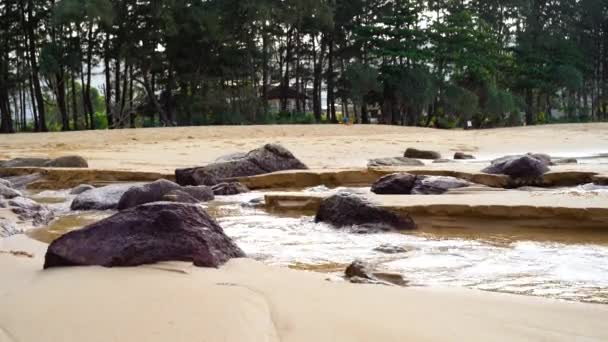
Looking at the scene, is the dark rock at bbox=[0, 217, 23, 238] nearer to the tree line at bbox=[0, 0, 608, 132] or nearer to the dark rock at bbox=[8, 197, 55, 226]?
the dark rock at bbox=[8, 197, 55, 226]

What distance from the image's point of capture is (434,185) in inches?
251

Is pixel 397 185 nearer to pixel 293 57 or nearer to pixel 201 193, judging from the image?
pixel 201 193

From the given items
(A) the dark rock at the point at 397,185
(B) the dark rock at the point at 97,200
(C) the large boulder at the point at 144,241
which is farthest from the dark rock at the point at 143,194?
(C) the large boulder at the point at 144,241

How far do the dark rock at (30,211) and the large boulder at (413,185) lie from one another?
3.04m

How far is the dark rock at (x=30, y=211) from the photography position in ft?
18.2

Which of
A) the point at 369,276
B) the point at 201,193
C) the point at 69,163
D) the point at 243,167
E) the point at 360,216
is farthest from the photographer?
the point at 69,163

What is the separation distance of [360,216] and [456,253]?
1.12m

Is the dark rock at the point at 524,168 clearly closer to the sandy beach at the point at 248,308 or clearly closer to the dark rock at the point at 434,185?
the dark rock at the point at 434,185

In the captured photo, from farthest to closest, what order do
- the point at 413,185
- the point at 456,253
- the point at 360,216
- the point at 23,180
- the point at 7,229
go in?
1. the point at 23,180
2. the point at 413,185
3. the point at 360,216
4. the point at 7,229
5. the point at 456,253

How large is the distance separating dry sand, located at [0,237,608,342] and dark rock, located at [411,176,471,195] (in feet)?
11.2

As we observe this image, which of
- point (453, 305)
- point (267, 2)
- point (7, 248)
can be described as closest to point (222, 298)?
point (453, 305)

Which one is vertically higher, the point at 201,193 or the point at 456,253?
the point at 201,193

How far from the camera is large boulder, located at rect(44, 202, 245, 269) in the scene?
3205 mm

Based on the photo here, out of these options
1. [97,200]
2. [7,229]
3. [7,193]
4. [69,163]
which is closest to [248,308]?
[7,229]
